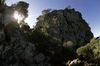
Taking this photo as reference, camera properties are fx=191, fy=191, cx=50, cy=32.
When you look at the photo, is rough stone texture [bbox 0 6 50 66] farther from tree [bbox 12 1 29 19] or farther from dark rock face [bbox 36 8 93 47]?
dark rock face [bbox 36 8 93 47]

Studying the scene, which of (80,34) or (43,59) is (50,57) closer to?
(43,59)

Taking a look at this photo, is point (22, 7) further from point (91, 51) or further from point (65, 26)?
point (91, 51)

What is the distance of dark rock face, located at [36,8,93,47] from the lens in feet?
327

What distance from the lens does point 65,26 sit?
10338 centimetres

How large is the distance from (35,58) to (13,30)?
1200 centimetres

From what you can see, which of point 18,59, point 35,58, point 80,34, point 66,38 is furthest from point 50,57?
point 80,34

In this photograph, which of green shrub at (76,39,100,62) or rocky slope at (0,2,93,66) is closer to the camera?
green shrub at (76,39,100,62)

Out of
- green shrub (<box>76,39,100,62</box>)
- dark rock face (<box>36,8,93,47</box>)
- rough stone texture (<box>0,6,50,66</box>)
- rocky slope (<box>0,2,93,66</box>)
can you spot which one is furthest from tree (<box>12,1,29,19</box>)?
green shrub (<box>76,39,100,62</box>)

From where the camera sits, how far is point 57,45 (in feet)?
247

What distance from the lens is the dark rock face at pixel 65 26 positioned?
99.6m

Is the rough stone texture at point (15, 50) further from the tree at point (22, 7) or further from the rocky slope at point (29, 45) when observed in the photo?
the tree at point (22, 7)

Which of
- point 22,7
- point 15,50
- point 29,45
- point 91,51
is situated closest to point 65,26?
point 22,7

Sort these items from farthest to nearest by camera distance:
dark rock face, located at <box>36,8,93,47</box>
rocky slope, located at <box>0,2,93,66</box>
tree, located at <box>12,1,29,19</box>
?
1. dark rock face, located at <box>36,8,93,47</box>
2. tree, located at <box>12,1,29,19</box>
3. rocky slope, located at <box>0,2,93,66</box>

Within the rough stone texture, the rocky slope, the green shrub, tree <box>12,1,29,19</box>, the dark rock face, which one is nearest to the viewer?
the green shrub
